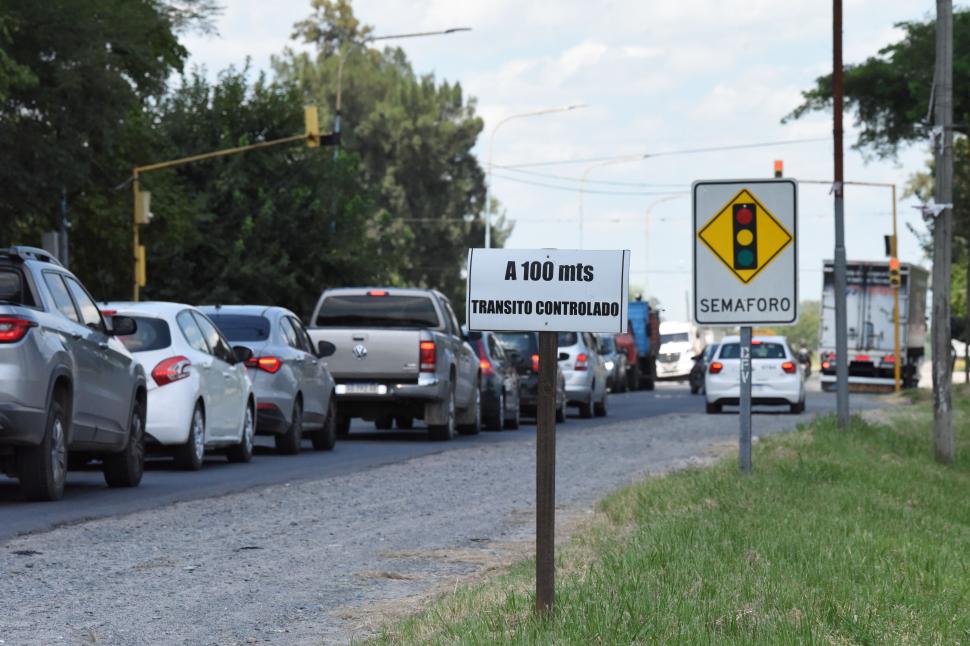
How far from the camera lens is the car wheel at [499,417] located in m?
29.4

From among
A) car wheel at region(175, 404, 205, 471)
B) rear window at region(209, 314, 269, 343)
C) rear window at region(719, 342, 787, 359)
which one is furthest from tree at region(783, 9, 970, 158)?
car wheel at region(175, 404, 205, 471)

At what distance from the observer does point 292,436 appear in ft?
71.9

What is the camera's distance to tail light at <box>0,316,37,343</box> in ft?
43.6

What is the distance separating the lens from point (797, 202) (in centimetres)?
1548

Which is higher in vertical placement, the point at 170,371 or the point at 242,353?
the point at 242,353

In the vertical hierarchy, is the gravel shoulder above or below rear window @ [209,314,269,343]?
below

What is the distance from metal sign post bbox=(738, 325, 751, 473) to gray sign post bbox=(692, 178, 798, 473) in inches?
2.1

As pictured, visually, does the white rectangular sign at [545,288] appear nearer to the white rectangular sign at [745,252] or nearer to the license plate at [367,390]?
the white rectangular sign at [745,252]

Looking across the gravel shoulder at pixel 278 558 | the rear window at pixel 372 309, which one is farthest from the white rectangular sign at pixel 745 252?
the rear window at pixel 372 309

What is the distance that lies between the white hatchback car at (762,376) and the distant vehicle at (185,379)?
19.1m

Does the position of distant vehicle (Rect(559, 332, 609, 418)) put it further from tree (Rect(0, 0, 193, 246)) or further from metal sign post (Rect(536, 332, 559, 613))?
metal sign post (Rect(536, 332, 559, 613))

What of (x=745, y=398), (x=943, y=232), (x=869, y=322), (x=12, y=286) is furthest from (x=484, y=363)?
(x=869, y=322)

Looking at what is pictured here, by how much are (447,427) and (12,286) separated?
40.6 feet

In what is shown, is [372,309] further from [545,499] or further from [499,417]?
[545,499]
